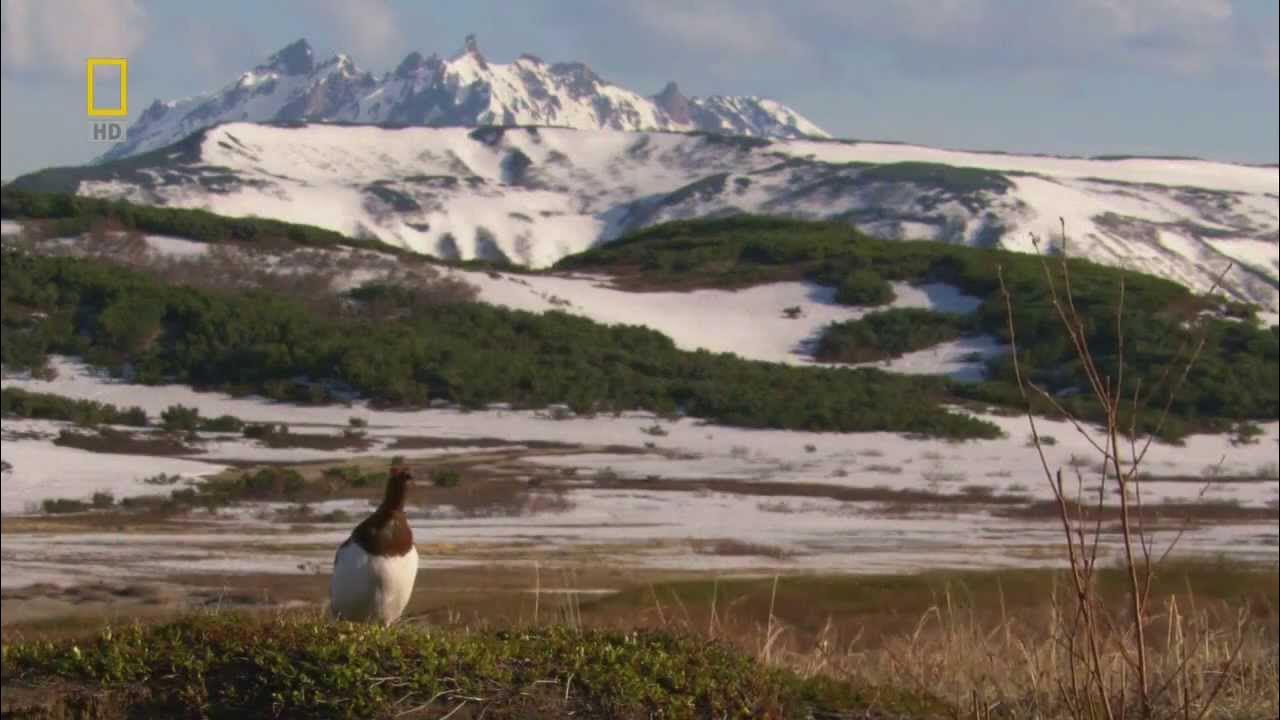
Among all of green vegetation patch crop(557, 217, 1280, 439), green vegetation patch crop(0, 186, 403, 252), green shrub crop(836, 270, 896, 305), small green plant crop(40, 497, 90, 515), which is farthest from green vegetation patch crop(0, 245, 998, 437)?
green shrub crop(836, 270, 896, 305)

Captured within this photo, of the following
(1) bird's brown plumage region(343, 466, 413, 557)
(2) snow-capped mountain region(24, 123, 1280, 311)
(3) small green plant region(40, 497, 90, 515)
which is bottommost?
(3) small green plant region(40, 497, 90, 515)

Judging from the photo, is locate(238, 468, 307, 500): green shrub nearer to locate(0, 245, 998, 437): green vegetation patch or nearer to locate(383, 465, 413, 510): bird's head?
locate(0, 245, 998, 437): green vegetation patch

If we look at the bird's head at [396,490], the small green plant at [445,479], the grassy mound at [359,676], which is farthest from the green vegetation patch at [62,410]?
the grassy mound at [359,676]

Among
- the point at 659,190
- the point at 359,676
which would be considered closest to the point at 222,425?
the point at 359,676

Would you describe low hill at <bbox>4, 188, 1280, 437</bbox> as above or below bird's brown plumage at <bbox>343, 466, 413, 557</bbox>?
above

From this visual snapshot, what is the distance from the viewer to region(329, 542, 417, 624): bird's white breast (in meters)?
7.16

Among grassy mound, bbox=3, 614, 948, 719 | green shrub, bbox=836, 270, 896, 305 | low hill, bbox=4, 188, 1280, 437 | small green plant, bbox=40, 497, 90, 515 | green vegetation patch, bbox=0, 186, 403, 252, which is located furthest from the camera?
green shrub, bbox=836, 270, 896, 305

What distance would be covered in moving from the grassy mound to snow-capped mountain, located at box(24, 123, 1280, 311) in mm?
80599

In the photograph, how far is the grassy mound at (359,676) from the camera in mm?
5730

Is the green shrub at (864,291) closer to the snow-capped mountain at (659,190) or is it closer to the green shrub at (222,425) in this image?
the green shrub at (222,425)

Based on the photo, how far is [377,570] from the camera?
7.16 meters

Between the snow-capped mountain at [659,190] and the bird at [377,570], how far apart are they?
79.9 metres

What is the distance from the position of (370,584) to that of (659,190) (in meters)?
126

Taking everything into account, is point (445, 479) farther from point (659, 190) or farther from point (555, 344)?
point (659, 190)
